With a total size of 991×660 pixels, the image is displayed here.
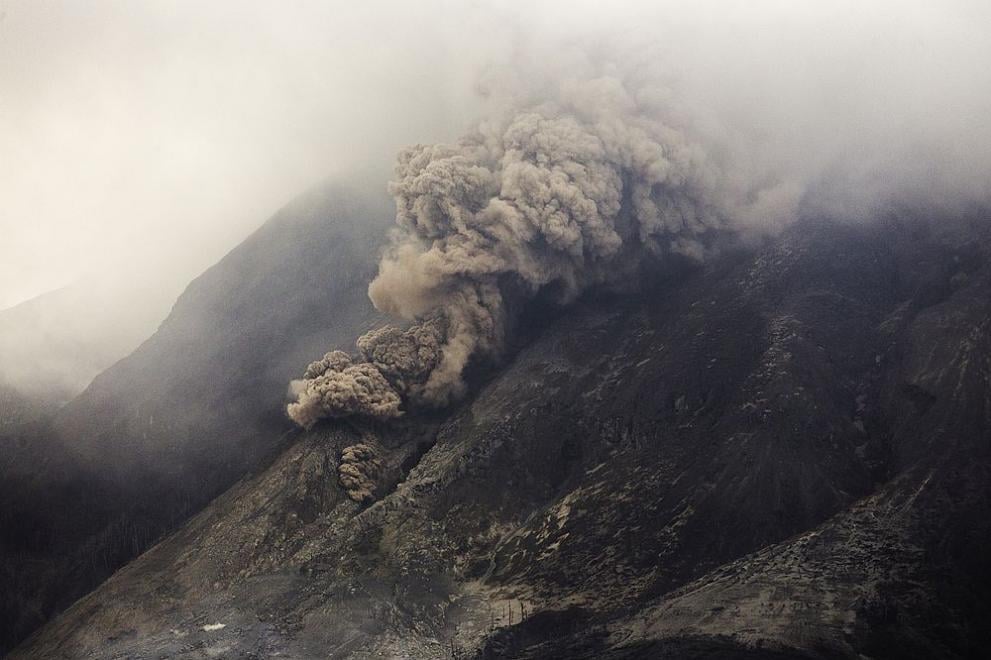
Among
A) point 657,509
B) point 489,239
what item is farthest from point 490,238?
point 657,509

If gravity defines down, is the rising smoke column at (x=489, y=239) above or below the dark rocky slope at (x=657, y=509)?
above

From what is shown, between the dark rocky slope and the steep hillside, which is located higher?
the steep hillside

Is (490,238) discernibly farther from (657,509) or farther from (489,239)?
(657,509)

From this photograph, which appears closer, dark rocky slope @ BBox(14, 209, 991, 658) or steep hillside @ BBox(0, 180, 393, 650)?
dark rocky slope @ BBox(14, 209, 991, 658)

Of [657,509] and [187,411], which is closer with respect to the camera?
[657,509]

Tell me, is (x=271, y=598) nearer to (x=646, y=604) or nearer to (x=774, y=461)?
(x=646, y=604)

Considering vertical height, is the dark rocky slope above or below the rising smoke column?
below

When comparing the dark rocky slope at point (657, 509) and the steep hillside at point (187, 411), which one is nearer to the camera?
the dark rocky slope at point (657, 509)
